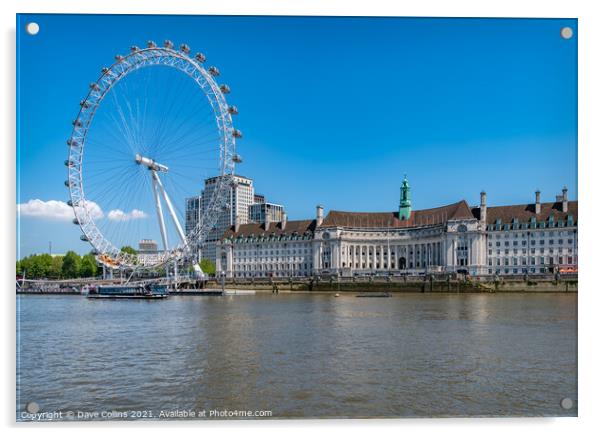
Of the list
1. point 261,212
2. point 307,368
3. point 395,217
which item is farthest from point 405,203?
point 307,368

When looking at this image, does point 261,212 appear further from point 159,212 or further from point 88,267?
point 159,212

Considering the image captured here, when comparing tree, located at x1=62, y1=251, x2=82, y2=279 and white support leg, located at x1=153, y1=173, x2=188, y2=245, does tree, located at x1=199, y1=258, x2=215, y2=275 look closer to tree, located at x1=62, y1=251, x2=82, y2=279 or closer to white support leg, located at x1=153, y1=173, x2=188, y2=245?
tree, located at x1=62, y1=251, x2=82, y2=279

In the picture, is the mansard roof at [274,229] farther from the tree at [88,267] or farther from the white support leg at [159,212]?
the white support leg at [159,212]

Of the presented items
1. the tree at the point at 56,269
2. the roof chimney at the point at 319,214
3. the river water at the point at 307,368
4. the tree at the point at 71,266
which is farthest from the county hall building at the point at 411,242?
the river water at the point at 307,368

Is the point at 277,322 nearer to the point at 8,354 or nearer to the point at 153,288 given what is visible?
the point at 8,354

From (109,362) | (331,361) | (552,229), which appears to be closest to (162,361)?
(109,362)

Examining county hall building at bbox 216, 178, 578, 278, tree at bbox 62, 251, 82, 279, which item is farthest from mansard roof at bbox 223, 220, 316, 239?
tree at bbox 62, 251, 82, 279
